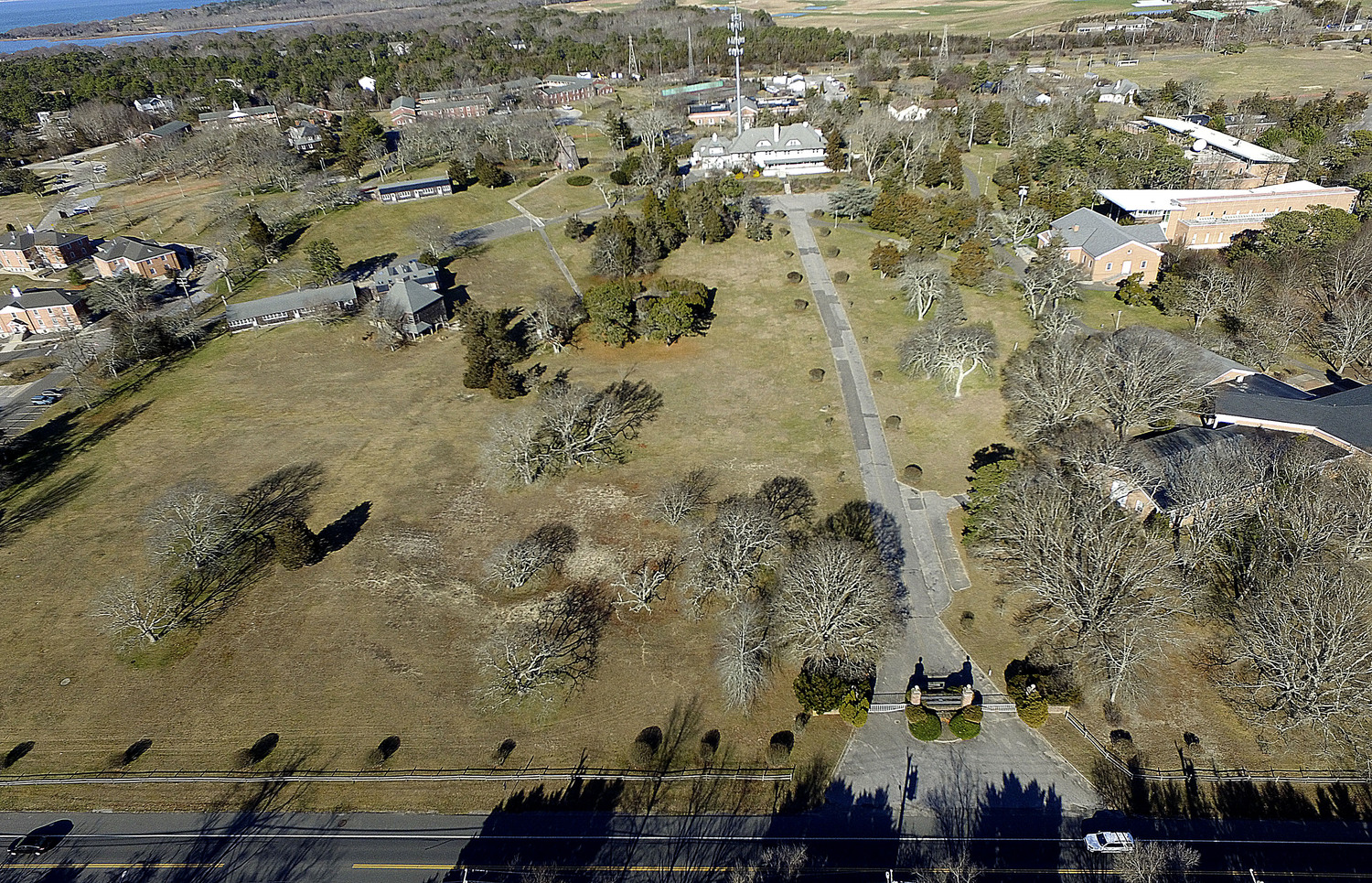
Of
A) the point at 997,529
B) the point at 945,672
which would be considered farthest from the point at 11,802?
the point at 997,529

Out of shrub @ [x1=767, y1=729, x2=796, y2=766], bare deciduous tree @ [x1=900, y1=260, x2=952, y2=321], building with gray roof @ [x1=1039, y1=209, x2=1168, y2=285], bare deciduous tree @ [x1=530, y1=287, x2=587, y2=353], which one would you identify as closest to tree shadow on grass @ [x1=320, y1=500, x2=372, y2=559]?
bare deciduous tree @ [x1=530, y1=287, x2=587, y2=353]

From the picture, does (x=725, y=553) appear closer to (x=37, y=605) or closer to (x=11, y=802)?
(x=11, y=802)

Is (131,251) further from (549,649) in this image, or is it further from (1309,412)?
(1309,412)

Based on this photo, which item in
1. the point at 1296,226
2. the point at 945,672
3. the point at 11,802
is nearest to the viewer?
the point at 11,802

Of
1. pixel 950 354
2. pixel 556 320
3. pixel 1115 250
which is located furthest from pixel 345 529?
pixel 1115 250

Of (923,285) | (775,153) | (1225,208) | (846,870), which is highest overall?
(775,153)

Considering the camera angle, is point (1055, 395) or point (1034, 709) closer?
point (1034, 709)

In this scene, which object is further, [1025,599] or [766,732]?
[1025,599]

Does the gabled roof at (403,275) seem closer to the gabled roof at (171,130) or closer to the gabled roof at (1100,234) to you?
the gabled roof at (1100,234)
